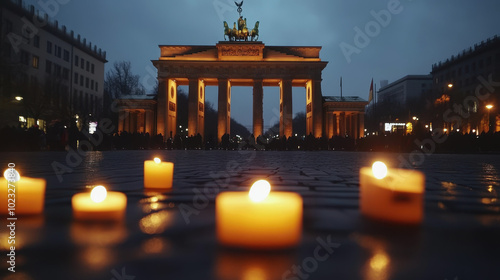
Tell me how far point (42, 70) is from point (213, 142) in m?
28.7

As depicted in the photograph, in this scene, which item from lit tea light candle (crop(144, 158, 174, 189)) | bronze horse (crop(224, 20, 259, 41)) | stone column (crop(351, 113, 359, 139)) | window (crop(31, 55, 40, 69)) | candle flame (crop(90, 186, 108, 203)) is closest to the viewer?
candle flame (crop(90, 186, 108, 203))

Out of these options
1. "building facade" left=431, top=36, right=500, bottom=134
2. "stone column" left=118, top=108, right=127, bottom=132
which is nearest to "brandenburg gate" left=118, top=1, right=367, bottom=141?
"stone column" left=118, top=108, right=127, bottom=132

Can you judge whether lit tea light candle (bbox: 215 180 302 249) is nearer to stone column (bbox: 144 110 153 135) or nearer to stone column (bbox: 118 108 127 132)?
stone column (bbox: 144 110 153 135)

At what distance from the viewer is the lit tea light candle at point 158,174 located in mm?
4547

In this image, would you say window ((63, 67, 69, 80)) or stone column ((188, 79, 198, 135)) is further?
window ((63, 67, 69, 80))

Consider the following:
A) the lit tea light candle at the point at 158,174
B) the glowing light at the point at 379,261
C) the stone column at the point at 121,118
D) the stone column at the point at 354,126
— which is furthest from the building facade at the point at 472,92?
the stone column at the point at 121,118

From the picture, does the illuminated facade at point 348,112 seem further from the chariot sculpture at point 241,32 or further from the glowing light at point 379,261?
the glowing light at point 379,261

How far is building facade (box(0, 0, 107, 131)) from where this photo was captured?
23969 millimetres

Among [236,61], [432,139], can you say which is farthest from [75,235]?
[236,61]

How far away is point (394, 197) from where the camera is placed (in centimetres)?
274

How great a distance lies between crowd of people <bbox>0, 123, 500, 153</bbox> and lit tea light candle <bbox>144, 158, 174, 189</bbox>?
58.8ft

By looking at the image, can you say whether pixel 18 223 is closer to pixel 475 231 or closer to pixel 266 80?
pixel 475 231

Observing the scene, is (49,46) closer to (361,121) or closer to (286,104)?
(286,104)

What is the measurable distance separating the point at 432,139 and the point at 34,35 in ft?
143
